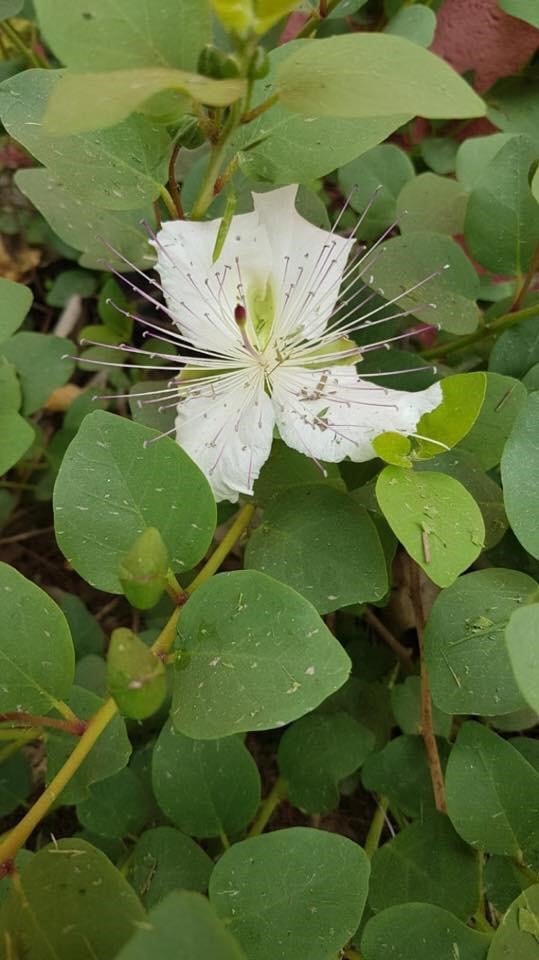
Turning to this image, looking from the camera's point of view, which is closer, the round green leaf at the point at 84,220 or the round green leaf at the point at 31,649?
the round green leaf at the point at 31,649

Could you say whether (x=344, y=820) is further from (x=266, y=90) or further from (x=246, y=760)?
(x=266, y=90)

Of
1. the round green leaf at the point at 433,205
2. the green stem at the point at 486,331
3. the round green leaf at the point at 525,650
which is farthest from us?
the round green leaf at the point at 433,205

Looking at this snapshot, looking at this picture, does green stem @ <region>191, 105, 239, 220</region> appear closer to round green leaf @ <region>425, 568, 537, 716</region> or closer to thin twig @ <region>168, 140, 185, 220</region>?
thin twig @ <region>168, 140, 185, 220</region>

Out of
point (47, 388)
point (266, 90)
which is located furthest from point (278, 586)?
point (47, 388)

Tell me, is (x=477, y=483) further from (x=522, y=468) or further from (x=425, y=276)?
(x=425, y=276)

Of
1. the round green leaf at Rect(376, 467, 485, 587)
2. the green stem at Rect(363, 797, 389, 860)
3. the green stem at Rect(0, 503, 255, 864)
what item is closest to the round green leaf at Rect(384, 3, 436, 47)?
the round green leaf at Rect(376, 467, 485, 587)

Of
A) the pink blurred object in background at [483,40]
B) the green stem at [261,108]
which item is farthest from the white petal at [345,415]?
the pink blurred object in background at [483,40]

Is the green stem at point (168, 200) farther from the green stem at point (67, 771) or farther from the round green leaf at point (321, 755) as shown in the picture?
the round green leaf at point (321, 755)
